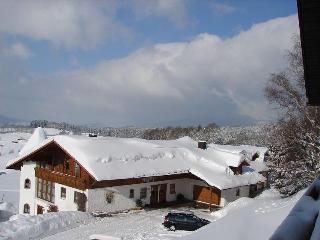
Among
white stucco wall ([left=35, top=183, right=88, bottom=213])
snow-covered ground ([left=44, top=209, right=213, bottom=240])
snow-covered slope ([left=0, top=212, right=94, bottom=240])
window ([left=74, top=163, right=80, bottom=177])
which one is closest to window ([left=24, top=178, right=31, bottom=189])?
white stucco wall ([left=35, top=183, right=88, bottom=213])

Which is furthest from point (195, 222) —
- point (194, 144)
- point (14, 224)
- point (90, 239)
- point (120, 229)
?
point (194, 144)

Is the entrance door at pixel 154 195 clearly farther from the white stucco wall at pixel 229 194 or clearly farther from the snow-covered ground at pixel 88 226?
the white stucco wall at pixel 229 194

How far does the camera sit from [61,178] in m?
34.0

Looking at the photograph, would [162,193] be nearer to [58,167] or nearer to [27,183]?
[58,167]

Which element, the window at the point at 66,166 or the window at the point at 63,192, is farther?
the window at the point at 66,166

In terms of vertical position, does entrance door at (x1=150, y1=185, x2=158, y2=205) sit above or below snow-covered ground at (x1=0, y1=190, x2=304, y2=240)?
above

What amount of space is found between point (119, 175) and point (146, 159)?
4.80m

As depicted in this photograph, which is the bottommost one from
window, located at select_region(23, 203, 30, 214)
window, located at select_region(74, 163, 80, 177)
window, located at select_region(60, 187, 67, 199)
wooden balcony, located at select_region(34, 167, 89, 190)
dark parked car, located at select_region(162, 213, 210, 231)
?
window, located at select_region(23, 203, 30, 214)

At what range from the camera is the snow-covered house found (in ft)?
105

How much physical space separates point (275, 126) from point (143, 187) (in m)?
12.6

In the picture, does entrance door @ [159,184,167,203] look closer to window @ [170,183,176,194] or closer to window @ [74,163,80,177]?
window @ [170,183,176,194]

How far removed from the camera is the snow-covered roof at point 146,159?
32.6 metres

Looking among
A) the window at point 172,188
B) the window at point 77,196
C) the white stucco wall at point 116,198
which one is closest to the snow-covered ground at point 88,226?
the white stucco wall at point 116,198

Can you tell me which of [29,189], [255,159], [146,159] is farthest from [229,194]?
[255,159]
